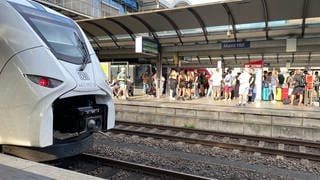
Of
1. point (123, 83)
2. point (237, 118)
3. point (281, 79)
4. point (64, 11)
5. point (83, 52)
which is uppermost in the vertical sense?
point (64, 11)

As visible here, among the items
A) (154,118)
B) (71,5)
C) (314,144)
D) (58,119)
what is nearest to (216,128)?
(154,118)

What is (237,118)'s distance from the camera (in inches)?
A: 472

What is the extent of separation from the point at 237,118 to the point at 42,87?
816 centimetres

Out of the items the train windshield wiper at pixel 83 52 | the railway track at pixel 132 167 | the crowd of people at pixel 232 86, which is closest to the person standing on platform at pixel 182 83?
the crowd of people at pixel 232 86

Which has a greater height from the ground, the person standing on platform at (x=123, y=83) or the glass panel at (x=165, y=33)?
the glass panel at (x=165, y=33)

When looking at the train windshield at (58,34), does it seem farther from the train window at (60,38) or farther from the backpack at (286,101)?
the backpack at (286,101)

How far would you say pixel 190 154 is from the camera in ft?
26.8

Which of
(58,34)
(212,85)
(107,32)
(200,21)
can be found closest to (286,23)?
(200,21)

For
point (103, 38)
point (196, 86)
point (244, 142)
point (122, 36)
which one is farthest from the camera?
point (196, 86)

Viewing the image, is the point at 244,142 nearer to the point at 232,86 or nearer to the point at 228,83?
the point at 228,83

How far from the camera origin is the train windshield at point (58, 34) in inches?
224

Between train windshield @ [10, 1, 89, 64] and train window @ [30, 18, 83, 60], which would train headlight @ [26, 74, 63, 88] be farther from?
train window @ [30, 18, 83, 60]

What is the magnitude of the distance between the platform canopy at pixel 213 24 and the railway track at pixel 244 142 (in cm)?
567

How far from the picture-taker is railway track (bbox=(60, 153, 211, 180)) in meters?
5.96
